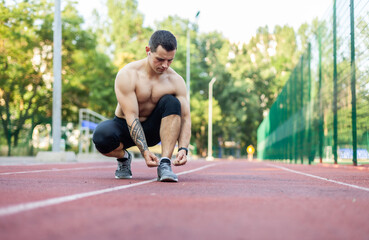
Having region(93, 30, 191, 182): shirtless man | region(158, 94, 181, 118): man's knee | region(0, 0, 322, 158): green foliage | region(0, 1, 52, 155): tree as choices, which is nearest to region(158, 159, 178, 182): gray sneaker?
region(93, 30, 191, 182): shirtless man

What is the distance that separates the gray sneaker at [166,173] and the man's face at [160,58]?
848 millimetres

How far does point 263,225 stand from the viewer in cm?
193

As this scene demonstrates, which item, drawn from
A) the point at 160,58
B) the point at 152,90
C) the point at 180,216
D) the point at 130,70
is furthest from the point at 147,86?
the point at 180,216

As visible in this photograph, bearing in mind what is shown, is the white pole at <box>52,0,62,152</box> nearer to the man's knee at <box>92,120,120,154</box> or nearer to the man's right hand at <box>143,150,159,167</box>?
the man's knee at <box>92,120,120,154</box>

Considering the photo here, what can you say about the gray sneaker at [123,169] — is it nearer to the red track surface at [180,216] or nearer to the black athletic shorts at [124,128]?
the black athletic shorts at [124,128]

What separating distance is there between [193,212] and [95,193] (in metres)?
0.98

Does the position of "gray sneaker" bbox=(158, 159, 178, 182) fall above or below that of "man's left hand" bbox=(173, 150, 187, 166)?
below

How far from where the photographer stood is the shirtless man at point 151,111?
4.29 m

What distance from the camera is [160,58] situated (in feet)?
14.1

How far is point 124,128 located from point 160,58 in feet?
2.76

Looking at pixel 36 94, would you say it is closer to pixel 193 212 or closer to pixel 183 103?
pixel 183 103

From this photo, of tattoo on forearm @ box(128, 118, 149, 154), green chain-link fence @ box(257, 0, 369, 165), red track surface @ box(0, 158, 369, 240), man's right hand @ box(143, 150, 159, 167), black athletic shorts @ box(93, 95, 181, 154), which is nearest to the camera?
red track surface @ box(0, 158, 369, 240)

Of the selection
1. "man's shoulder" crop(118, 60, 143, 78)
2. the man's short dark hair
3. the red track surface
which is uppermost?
the man's short dark hair

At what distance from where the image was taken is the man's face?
14.0 feet
